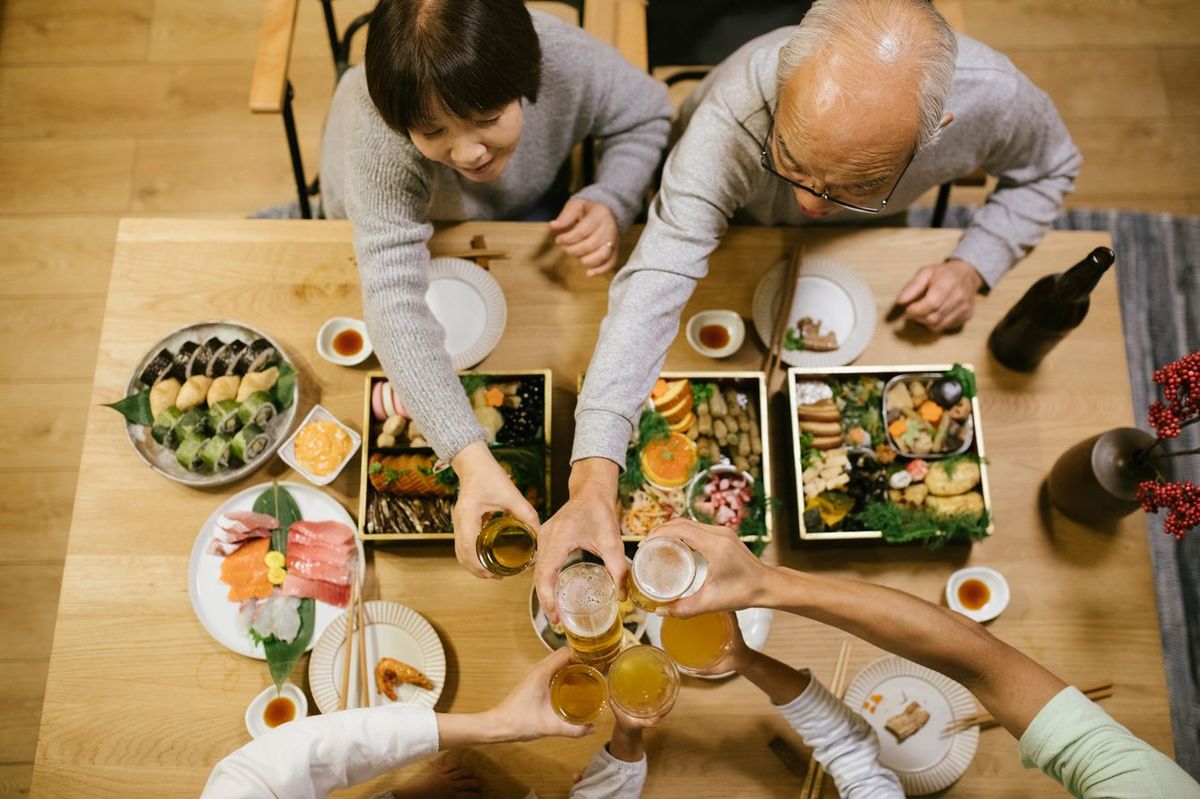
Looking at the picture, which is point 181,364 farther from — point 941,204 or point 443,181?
point 941,204

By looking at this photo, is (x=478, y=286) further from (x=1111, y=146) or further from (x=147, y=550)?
(x=1111, y=146)

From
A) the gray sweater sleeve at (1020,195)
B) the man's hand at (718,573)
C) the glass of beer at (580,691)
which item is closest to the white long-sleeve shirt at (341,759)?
the glass of beer at (580,691)

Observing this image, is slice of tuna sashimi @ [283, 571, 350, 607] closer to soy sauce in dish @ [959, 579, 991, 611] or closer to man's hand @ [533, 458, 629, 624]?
man's hand @ [533, 458, 629, 624]

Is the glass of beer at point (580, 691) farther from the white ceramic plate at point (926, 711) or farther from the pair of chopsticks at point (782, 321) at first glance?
the pair of chopsticks at point (782, 321)

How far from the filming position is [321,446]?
1.86 meters

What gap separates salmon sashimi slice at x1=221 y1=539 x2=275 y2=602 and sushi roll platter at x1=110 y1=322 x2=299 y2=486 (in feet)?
0.59

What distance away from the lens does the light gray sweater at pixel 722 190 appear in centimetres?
167

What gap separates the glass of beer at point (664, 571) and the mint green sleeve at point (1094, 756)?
691 mm

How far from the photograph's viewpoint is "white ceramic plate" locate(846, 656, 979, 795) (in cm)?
169

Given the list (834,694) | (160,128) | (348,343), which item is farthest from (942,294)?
(160,128)

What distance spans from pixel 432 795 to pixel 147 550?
85 cm

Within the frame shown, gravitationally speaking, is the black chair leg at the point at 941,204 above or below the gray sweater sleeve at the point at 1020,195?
below

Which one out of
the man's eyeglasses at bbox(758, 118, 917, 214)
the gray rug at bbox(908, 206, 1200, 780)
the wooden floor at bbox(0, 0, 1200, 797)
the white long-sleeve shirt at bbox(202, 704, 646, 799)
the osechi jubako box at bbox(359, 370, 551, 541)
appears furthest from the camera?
the wooden floor at bbox(0, 0, 1200, 797)

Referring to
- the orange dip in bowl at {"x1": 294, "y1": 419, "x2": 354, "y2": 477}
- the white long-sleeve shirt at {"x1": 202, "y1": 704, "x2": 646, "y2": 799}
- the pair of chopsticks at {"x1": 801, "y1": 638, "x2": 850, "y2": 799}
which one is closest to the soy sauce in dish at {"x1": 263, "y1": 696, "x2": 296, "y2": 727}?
the white long-sleeve shirt at {"x1": 202, "y1": 704, "x2": 646, "y2": 799}
